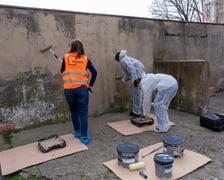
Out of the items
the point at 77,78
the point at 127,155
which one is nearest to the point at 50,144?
the point at 77,78

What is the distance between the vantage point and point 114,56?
3.98 meters

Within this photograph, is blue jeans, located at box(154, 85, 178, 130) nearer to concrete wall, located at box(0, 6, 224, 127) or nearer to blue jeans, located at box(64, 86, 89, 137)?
blue jeans, located at box(64, 86, 89, 137)

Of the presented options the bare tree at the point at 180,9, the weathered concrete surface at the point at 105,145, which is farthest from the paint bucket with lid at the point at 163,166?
the bare tree at the point at 180,9

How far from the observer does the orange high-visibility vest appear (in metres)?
2.61

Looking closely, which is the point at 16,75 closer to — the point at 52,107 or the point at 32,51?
the point at 32,51

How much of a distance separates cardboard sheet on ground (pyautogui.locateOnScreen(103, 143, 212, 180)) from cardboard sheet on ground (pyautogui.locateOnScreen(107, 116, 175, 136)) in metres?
0.70

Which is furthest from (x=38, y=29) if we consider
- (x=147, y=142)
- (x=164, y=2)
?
(x=164, y=2)

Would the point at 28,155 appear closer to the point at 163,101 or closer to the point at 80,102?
the point at 80,102

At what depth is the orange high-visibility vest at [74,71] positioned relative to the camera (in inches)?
103

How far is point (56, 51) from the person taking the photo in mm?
3381

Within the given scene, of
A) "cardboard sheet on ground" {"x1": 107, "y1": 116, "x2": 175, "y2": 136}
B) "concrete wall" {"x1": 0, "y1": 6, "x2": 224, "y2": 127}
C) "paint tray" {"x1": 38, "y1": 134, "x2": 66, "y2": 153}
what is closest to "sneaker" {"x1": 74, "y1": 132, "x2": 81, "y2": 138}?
"paint tray" {"x1": 38, "y1": 134, "x2": 66, "y2": 153}

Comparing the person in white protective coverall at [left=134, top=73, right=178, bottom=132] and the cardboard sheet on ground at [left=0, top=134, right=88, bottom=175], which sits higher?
the person in white protective coverall at [left=134, top=73, right=178, bottom=132]

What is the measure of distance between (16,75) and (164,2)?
20141 millimetres

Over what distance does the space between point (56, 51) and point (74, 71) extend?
0.95 metres
